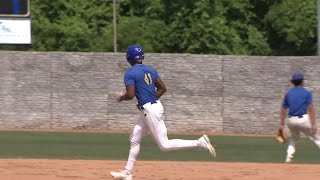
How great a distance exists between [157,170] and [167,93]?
1075cm

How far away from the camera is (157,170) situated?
47.0ft

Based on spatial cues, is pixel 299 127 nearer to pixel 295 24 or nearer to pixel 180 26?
pixel 295 24

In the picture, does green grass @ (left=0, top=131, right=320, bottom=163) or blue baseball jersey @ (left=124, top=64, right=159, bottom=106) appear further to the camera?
green grass @ (left=0, top=131, right=320, bottom=163)

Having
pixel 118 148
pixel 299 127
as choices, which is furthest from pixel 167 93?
pixel 299 127

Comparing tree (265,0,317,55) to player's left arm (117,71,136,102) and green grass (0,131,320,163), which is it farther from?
player's left arm (117,71,136,102)

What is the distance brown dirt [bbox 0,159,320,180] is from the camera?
43.6ft

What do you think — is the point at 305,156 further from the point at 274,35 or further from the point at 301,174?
the point at 274,35

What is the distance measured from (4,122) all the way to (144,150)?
309 inches

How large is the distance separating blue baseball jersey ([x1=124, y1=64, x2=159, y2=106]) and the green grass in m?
4.70

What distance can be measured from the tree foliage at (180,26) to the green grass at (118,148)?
852 cm

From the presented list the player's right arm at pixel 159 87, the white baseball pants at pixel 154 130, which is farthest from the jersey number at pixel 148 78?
the white baseball pants at pixel 154 130

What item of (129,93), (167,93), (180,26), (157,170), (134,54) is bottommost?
(167,93)

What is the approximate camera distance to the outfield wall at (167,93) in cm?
2486

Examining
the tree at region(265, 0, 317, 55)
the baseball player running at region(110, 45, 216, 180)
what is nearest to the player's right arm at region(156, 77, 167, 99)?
the baseball player running at region(110, 45, 216, 180)
